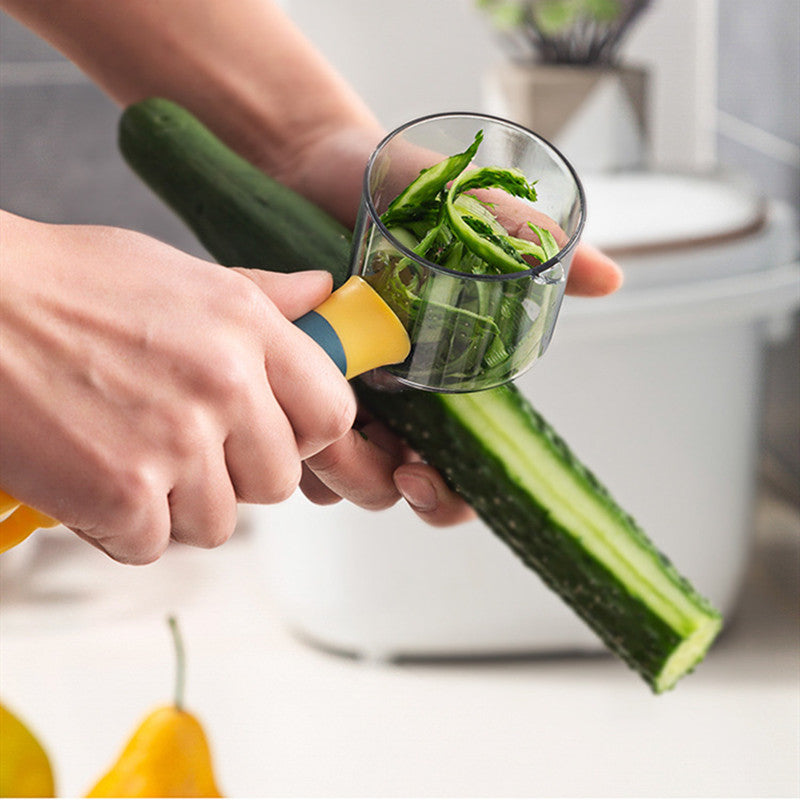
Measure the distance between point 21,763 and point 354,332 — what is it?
0.19 m

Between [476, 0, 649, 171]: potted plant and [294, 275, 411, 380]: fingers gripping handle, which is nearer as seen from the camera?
[294, 275, 411, 380]: fingers gripping handle

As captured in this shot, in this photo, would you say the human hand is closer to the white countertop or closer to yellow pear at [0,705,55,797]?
yellow pear at [0,705,55,797]

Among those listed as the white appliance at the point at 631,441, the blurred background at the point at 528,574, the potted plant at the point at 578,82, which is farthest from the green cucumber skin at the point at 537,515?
the potted plant at the point at 578,82

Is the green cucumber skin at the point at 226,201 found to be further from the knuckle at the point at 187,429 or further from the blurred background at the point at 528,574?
the blurred background at the point at 528,574

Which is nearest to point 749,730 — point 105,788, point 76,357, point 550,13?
point 105,788

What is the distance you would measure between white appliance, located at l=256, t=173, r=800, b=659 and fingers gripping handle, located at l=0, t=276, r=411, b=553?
1.63 feet

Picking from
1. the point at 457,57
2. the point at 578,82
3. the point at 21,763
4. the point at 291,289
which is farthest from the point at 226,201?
the point at 457,57

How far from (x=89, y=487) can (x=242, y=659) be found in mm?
678

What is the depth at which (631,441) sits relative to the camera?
2.70 feet

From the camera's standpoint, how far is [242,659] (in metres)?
0.88

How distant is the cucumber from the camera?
37 centimetres

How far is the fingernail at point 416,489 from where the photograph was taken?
0.38m

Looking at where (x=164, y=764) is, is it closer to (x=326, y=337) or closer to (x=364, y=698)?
(x=326, y=337)

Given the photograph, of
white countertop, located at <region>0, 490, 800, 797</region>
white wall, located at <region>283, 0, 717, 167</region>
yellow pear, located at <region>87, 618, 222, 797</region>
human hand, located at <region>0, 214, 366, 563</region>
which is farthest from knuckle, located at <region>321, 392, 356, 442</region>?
white wall, located at <region>283, 0, 717, 167</region>
